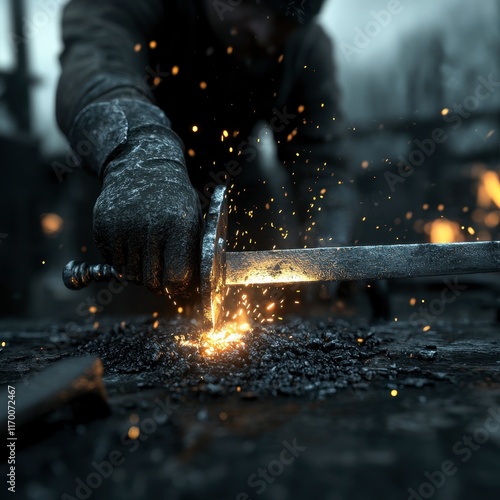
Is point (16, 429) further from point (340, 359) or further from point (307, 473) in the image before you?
point (340, 359)

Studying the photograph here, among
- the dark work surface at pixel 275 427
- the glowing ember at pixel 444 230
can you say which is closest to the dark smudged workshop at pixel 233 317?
the dark work surface at pixel 275 427

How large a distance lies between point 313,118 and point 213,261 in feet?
8.77

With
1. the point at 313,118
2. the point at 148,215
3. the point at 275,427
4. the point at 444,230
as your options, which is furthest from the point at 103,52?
the point at 444,230

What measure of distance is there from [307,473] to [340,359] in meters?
0.80

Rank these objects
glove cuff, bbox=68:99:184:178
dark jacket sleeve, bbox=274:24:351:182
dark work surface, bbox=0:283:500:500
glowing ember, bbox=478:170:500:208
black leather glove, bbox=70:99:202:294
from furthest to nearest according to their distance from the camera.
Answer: glowing ember, bbox=478:170:500:208 < dark jacket sleeve, bbox=274:24:351:182 < glove cuff, bbox=68:99:184:178 < black leather glove, bbox=70:99:202:294 < dark work surface, bbox=0:283:500:500

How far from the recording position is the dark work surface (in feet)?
2.64

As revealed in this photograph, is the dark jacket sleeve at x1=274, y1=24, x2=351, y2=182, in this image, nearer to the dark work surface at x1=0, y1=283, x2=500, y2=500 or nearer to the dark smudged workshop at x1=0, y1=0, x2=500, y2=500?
the dark smudged workshop at x1=0, y1=0, x2=500, y2=500

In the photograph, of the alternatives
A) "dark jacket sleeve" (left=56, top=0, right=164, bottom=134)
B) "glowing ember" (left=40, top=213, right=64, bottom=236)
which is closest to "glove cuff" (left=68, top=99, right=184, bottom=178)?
"dark jacket sleeve" (left=56, top=0, right=164, bottom=134)

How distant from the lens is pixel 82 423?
105 centimetres

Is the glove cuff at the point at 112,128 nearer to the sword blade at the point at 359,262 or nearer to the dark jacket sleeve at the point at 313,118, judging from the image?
the sword blade at the point at 359,262

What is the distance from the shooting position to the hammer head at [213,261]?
139 cm

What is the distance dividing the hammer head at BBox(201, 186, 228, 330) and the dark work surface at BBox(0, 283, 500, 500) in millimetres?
185

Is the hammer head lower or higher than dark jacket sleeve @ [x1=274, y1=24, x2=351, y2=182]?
lower

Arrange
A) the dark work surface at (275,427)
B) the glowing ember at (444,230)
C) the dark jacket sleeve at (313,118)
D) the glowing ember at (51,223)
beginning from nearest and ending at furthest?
the dark work surface at (275,427) < the dark jacket sleeve at (313,118) < the glowing ember at (51,223) < the glowing ember at (444,230)
